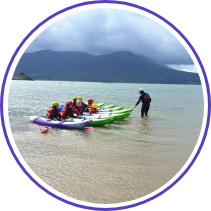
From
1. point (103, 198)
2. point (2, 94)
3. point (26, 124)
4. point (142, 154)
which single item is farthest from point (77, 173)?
point (26, 124)

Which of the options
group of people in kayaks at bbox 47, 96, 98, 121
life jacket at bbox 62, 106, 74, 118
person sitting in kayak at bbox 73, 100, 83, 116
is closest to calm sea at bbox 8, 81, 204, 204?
group of people in kayaks at bbox 47, 96, 98, 121

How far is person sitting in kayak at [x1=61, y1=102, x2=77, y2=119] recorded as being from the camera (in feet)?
46.0

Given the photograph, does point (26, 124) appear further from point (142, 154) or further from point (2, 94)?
point (2, 94)

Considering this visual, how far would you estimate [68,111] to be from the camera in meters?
14.5

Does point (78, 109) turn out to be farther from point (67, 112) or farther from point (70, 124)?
point (70, 124)

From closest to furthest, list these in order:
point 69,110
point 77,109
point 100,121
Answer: point 100,121, point 69,110, point 77,109

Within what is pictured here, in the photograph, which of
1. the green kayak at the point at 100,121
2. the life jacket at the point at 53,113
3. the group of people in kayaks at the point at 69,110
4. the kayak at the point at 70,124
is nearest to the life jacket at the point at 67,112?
the group of people in kayaks at the point at 69,110

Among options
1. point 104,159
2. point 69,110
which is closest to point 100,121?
point 69,110

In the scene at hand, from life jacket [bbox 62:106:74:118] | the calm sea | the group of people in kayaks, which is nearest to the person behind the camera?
the calm sea

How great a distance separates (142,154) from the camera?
28.8 feet

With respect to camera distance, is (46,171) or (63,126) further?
(63,126)

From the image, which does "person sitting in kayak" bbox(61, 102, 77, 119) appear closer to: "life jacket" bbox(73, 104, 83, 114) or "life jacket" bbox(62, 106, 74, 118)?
"life jacket" bbox(62, 106, 74, 118)

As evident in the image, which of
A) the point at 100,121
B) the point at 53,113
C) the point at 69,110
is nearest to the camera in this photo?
the point at 53,113

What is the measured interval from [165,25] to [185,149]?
745 cm
